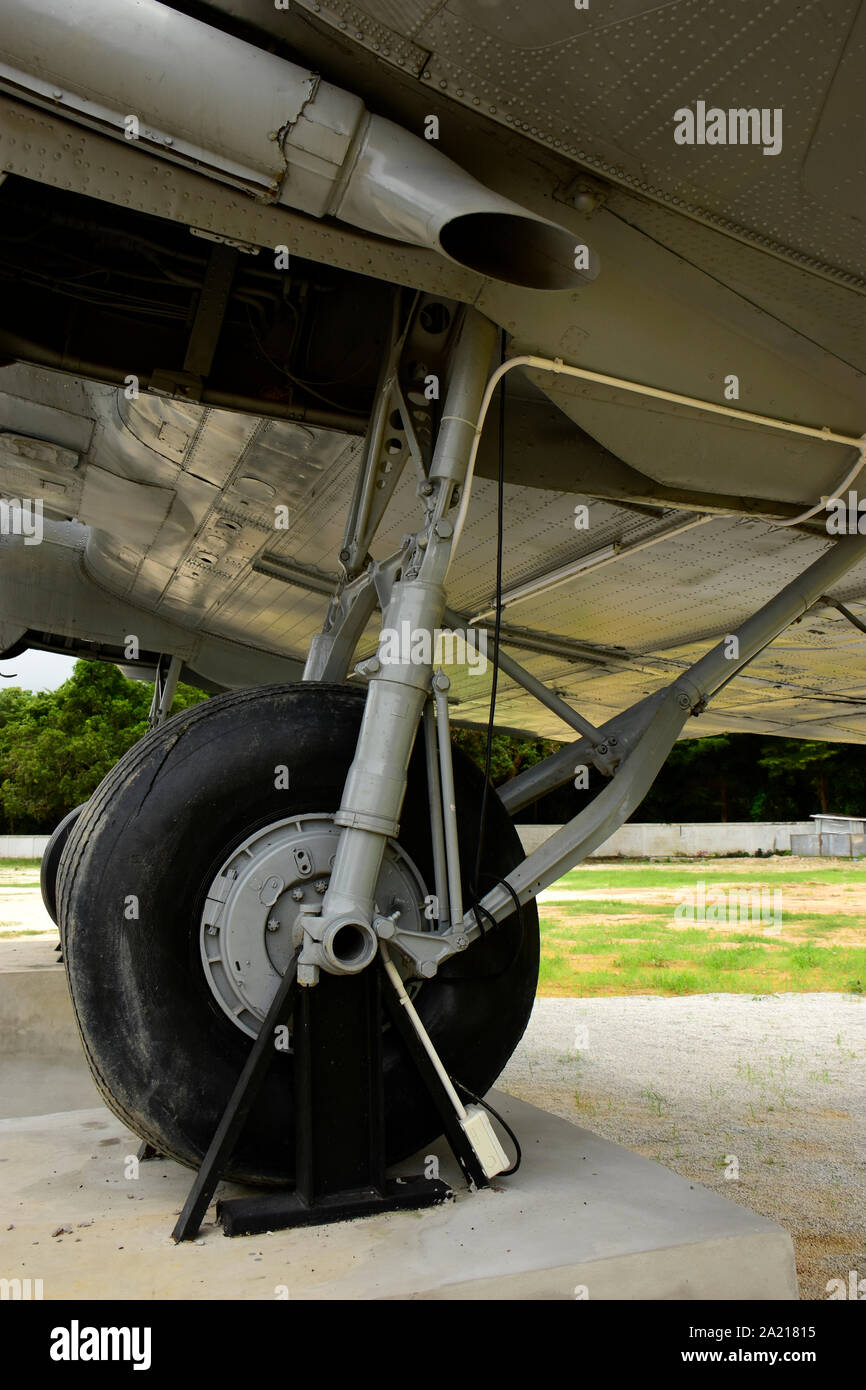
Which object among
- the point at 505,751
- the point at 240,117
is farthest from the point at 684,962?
the point at 505,751

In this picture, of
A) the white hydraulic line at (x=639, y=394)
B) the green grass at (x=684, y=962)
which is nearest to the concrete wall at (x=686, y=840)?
the green grass at (x=684, y=962)

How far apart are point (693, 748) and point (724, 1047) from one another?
104 feet

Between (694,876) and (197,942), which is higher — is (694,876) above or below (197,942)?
below

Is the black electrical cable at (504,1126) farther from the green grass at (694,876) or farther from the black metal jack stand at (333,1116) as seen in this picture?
the green grass at (694,876)

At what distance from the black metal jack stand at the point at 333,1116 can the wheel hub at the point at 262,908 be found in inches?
4.2

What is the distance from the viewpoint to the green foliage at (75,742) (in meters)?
32.2

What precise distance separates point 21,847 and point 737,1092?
1121 inches

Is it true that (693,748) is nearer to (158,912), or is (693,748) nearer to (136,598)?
(136,598)

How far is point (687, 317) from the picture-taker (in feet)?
8.43

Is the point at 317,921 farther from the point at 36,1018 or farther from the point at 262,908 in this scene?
the point at 36,1018

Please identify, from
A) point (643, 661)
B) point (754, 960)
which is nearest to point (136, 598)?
point (643, 661)

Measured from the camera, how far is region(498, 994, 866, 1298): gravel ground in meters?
3.86

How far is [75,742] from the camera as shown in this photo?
32.2 meters
